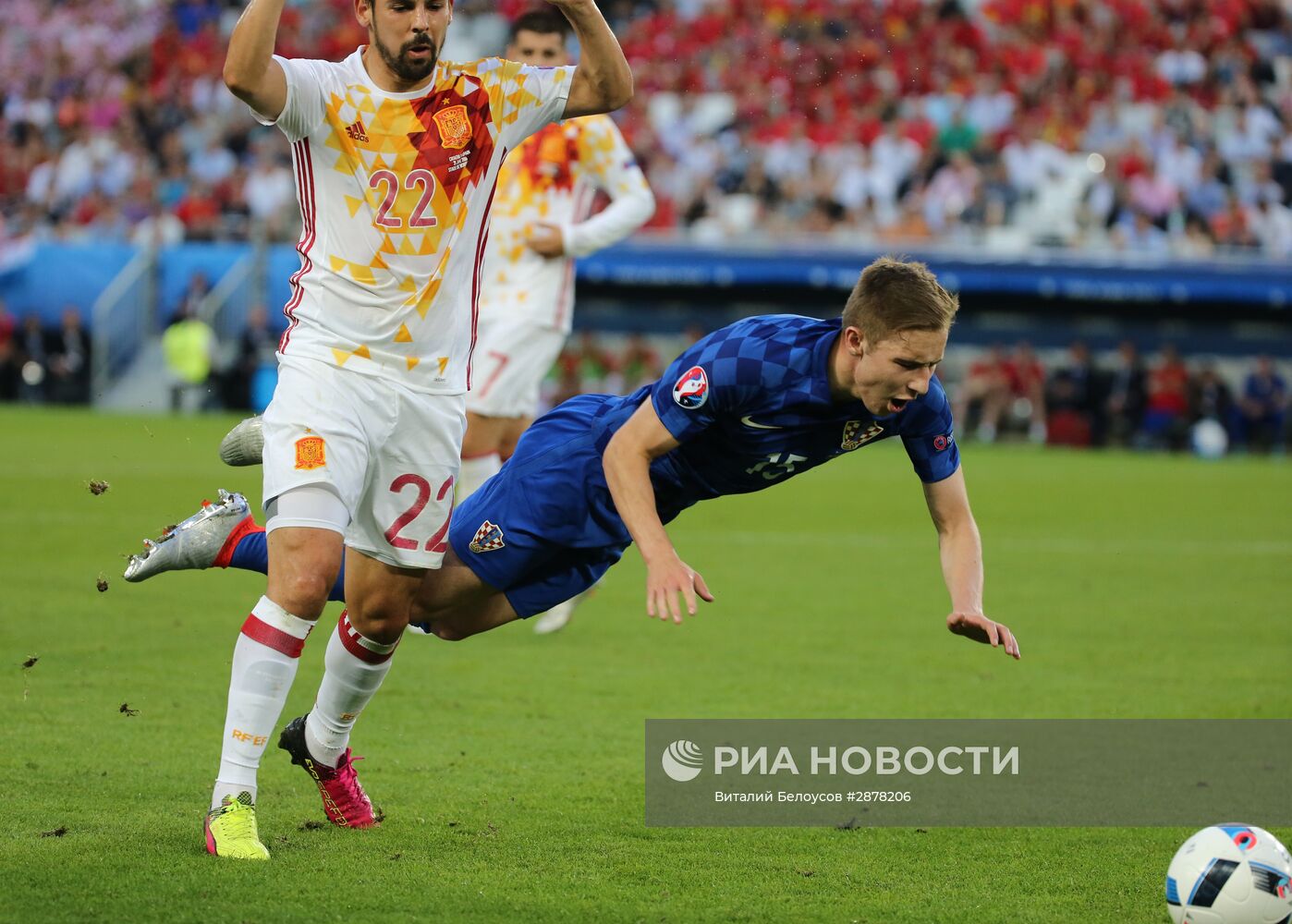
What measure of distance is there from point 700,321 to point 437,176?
23.7 metres

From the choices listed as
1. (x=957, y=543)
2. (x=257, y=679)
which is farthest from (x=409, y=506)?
(x=957, y=543)

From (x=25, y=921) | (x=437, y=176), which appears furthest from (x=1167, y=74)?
(x=25, y=921)

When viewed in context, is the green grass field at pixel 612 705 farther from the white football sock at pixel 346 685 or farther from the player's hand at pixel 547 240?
the player's hand at pixel 547 240

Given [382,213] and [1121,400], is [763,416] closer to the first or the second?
[382,213]

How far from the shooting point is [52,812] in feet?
17.2

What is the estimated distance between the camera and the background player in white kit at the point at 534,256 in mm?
9695

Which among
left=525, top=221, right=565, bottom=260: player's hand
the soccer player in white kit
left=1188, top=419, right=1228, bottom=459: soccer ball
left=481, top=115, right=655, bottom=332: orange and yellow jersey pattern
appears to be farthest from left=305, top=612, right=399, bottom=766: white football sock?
left=1188, top=419, right=1228, bottom=459: soccer ball

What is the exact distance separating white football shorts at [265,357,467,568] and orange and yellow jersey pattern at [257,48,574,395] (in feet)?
0.24

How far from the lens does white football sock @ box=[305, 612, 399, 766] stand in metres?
5.41

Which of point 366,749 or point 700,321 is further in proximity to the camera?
point 700,321

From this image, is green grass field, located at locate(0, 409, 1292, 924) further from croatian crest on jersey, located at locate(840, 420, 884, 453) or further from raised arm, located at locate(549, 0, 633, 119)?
raised arm, located at locate(549, 0, 633, 119)

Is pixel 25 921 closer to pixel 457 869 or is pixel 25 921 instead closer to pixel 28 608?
pixel 457 869

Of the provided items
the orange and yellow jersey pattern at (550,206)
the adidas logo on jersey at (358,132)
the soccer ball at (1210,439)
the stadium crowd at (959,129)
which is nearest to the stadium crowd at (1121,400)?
the soccer ball at (1210,439)

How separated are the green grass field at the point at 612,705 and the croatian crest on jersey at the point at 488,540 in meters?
0.87
